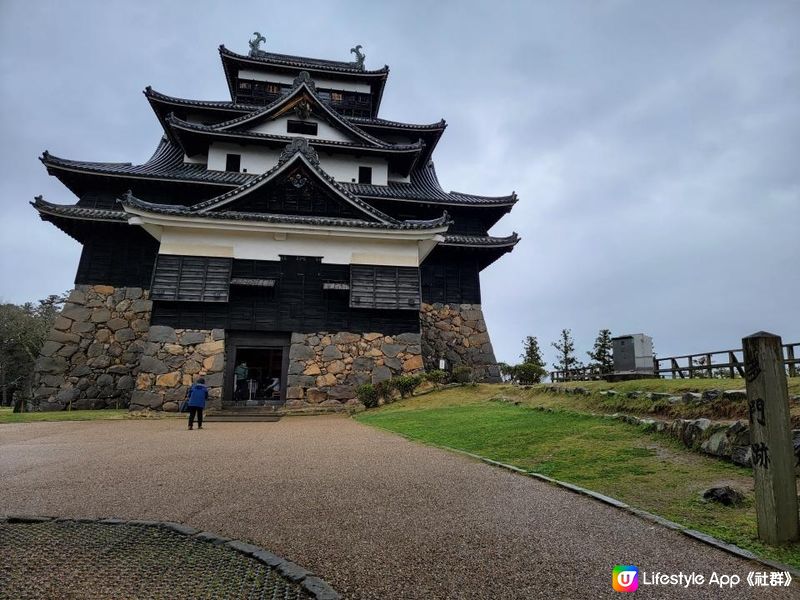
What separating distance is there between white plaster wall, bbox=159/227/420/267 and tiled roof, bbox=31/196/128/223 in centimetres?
385

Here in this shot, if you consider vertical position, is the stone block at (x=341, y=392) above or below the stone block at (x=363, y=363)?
below

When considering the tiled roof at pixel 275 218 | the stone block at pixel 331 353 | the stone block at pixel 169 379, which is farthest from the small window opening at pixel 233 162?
the stone block at pixel 331 353

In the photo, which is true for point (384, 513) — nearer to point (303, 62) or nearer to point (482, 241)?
point (482, 241)

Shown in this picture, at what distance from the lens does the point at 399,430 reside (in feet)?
35.2

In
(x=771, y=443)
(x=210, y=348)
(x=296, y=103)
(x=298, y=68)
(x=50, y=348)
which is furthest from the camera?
(x=298, y=68)

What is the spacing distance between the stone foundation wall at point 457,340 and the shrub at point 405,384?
503 cm

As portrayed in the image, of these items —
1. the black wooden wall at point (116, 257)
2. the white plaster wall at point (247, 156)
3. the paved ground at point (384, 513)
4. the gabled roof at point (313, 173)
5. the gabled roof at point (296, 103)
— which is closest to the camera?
the paved ground at point (384, 513)

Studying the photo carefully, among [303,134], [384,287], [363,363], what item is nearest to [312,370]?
[363,363]

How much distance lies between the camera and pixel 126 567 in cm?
311

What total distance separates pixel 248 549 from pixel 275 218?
14535mm

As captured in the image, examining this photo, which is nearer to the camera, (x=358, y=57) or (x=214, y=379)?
(x=214, y=379)

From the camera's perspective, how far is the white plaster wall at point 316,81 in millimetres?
Result: 28703

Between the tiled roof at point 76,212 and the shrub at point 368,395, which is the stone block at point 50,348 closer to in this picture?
the tiled roof at point 76,212

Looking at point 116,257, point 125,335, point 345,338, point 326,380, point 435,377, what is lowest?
point 326,380
